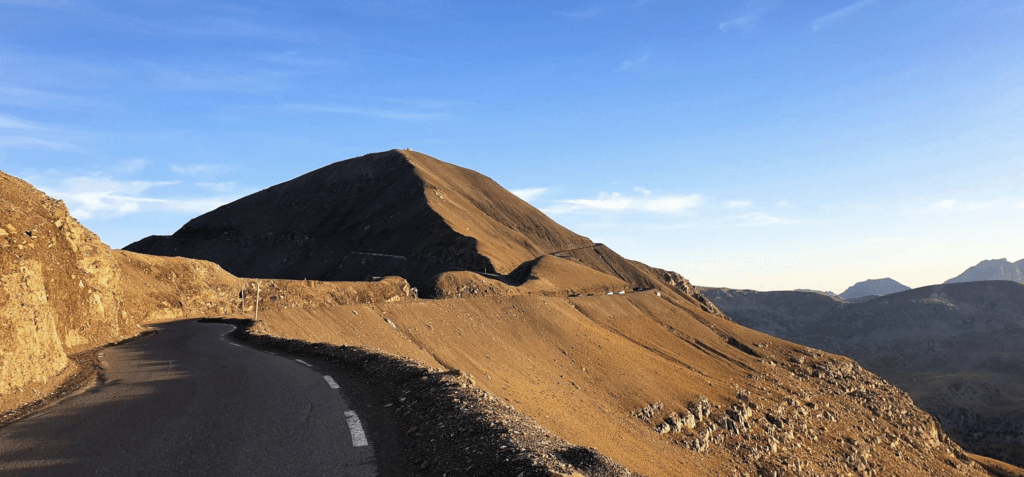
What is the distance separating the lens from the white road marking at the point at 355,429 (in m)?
A: 8.34

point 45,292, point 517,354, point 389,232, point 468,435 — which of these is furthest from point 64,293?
point 389,232

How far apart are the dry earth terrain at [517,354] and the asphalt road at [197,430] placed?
1.29 meters

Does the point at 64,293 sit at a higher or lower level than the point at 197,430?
higher

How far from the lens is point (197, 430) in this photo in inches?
344

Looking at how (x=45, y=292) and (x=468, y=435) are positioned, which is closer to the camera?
(x=468, y=435)

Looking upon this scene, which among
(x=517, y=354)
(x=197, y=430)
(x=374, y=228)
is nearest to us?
(x=197, y=430)

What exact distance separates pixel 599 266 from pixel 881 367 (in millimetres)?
102061

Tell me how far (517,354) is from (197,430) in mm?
39010

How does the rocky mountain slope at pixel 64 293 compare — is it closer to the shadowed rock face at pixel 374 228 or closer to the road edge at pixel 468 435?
the road edge at pixel 468 435

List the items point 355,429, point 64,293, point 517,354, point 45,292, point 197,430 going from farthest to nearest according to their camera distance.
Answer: point 517,354 → point 64,293 → point 45,292 → point 355,429 → point 197,430

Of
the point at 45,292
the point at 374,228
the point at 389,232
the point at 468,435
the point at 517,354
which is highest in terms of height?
the point at 374,228

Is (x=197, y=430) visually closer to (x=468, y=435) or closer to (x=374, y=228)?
(x=468, y=435)

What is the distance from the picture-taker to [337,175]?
16338cm

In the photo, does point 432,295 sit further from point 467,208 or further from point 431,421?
point 467,208
